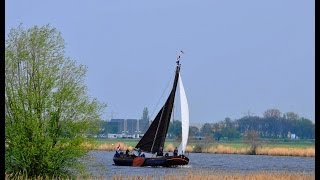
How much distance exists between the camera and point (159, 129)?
57250 millimetres

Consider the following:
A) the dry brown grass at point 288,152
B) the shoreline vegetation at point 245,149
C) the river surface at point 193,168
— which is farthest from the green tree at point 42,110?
the dry brown grass at point 288,152

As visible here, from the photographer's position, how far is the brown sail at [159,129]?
56.7 metres

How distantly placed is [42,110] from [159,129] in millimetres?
33092

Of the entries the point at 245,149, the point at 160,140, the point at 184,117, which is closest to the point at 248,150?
the point at 245,149

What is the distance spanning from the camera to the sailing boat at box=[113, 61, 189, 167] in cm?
5697

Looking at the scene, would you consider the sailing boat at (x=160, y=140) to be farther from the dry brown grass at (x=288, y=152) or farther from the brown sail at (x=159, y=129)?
the dry brown grass at (x=288, y=152)

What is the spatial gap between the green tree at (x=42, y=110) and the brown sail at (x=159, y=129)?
31.1 m

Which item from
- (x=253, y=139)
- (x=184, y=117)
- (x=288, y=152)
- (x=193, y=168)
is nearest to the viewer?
(x=193, y=168)

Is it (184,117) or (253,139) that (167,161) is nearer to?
(184,117)

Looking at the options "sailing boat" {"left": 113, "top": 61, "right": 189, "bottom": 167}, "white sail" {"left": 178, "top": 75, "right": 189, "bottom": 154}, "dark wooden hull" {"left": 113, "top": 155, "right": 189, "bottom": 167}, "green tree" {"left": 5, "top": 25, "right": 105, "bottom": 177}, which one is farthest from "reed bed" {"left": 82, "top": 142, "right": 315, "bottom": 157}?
"green tree" {"left": 5, "top": 25, "right": 105, "bottom": 177}

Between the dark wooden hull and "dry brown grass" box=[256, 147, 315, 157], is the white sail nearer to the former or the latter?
the dark wooden hull

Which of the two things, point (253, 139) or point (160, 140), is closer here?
point (160, 140)
